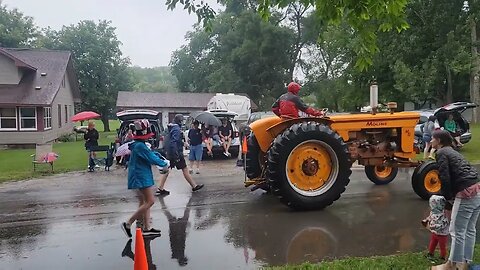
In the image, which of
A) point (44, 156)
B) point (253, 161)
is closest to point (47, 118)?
point (44, 156)

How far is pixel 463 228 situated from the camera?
4.69 meters

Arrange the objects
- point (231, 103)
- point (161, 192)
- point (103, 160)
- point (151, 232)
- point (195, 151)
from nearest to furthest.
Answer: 1. point (151, 232)
2. point (161, 192)
3. point (195, 151)
4. point (103, 160)
5. point (231, 103)

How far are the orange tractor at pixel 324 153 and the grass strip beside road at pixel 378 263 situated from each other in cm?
252

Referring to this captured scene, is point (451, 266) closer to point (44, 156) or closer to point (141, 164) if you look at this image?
point (141, 164)

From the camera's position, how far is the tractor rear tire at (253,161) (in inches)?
352

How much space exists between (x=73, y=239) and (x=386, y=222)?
14.9ft

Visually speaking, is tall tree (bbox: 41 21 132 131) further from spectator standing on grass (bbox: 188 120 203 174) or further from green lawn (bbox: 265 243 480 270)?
green lawn (bbox: 265 243 480 270)

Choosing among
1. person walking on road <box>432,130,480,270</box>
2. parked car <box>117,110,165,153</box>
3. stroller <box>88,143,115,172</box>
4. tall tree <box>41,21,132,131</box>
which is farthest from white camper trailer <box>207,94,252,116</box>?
person walking on road <box>432,130,480,270</box>

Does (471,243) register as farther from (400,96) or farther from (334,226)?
(400,96)

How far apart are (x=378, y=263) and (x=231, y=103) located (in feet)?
83.9

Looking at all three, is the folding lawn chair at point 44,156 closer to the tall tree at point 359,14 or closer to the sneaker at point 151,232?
the sneaker at point 151,232

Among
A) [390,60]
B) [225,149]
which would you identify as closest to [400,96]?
[390,60]

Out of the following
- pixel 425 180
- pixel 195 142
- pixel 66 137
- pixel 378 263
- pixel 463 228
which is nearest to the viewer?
pixel 463 228

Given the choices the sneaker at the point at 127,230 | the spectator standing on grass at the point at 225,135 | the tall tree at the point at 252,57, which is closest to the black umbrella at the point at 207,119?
the spectator standing on grass at the point at 225,135
